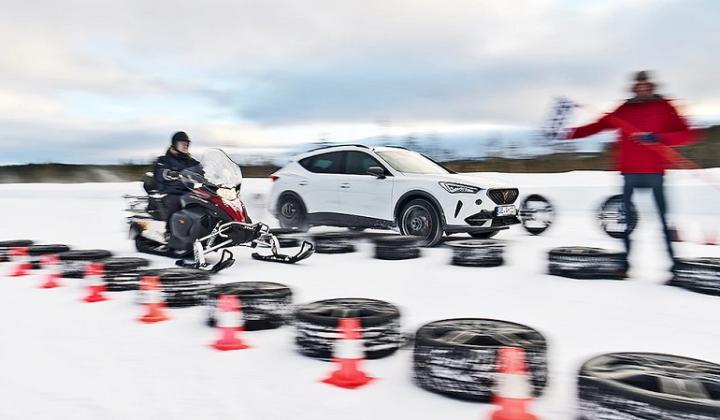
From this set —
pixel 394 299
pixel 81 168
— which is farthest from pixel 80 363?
pixel 81 168

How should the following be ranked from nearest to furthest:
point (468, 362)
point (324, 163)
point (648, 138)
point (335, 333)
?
point (468, 362), point (335, 333), point (648, 138), point (324, 163)

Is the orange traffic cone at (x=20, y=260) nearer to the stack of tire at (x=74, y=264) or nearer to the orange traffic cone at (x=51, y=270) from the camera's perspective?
the orange traffic cone at (x=51, y=270)

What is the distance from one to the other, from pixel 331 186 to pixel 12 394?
795 centimetres

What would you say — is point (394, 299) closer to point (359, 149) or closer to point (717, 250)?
point (359, 149)

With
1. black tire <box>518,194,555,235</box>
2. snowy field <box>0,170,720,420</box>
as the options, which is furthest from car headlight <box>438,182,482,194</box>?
Result: black tire <box>518,194,555,235</box>

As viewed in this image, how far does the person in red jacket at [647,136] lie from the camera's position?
21.8 feet

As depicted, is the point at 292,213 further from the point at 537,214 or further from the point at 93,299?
the point at 93,299

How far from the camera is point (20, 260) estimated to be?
9.73m

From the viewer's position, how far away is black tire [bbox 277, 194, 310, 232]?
11.7 metres

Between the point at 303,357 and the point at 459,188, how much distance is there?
591 cm

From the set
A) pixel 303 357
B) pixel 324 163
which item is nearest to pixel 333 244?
pixel 324 163

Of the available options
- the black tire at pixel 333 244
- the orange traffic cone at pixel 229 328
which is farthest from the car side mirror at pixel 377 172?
the orange traffic cone at pixel 229 328

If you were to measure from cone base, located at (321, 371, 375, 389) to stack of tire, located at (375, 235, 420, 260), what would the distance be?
5.11 meters

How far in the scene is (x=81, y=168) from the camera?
1337 inches
